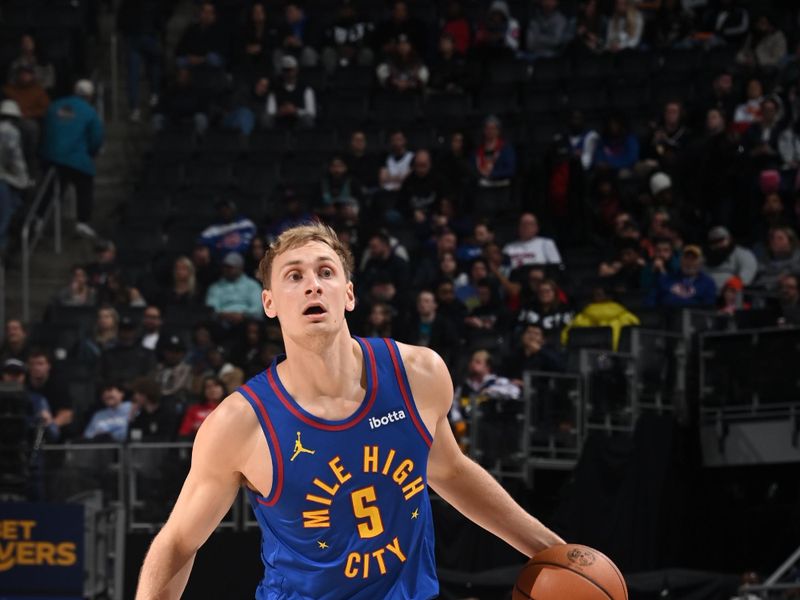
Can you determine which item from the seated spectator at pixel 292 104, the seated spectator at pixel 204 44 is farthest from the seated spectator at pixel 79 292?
the seated spectator at pixel 204 44

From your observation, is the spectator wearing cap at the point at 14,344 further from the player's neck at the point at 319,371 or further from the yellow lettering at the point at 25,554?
the player's neck at the point at 319,371

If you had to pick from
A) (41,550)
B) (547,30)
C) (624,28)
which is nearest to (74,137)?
(547,30)

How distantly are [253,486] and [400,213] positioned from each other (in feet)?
39.2

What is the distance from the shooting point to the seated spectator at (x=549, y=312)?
46.5 feet

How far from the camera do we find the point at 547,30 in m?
18.6

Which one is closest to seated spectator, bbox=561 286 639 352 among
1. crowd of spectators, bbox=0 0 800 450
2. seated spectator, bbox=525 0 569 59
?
crowd of spectators, bbox=0 0 800 450

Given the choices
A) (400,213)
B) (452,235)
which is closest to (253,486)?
(452,235)

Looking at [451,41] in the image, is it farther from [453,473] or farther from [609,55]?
[453,473]

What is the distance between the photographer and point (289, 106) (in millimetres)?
18672

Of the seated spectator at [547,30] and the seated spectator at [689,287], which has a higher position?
the seated spectator at [547,30]

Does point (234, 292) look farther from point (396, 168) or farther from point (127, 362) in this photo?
point (396, 168)

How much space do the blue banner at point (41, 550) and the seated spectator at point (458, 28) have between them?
8568 millimetres

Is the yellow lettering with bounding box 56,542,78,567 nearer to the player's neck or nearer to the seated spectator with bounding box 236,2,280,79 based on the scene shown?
the player's neck

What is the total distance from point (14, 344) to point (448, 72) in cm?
636
